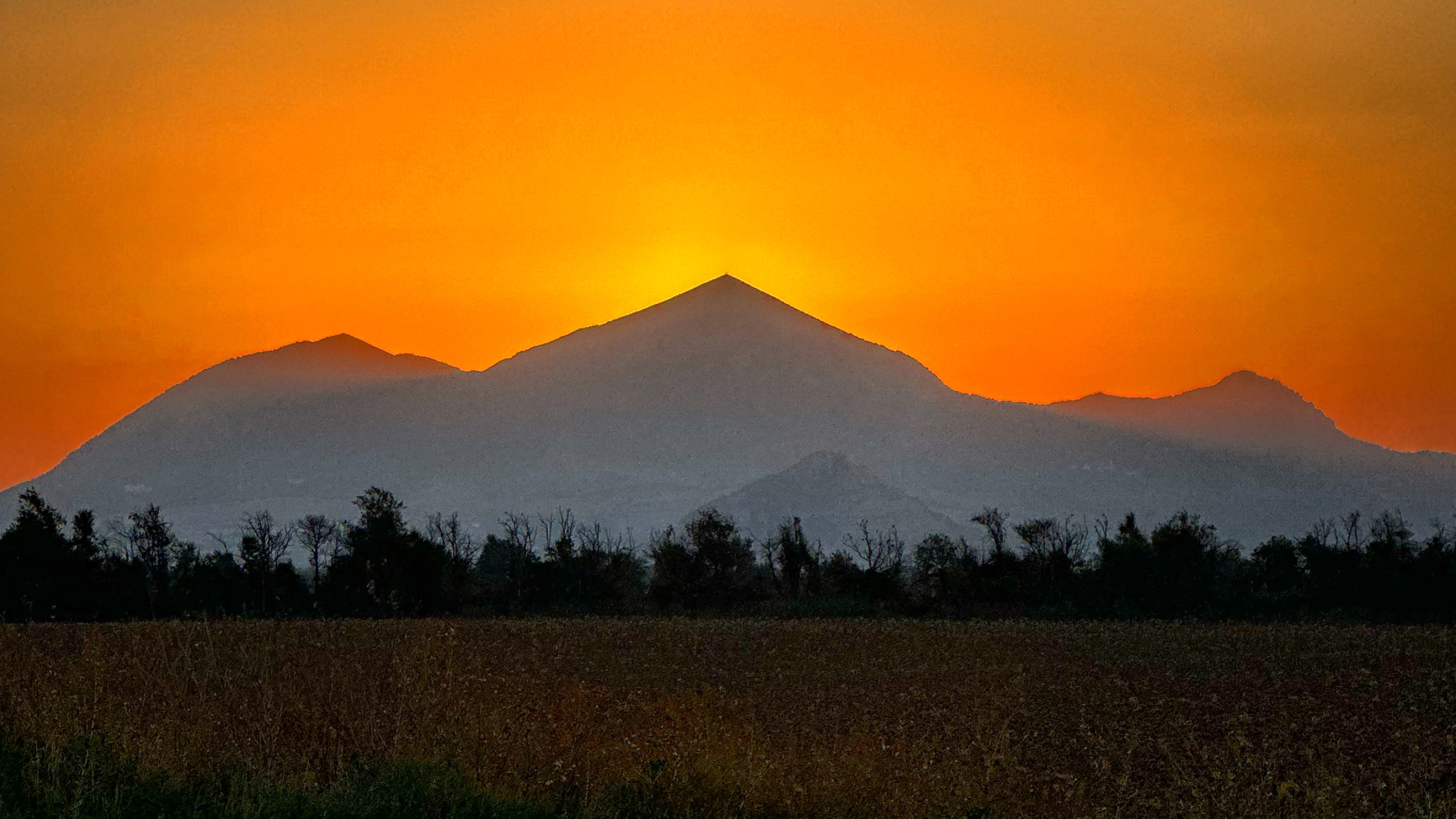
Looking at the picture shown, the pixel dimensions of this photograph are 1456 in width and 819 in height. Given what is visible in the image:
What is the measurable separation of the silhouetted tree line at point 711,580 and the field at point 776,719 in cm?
1546

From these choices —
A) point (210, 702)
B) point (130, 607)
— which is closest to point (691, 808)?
point (210, 702)

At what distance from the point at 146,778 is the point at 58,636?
57.5ft

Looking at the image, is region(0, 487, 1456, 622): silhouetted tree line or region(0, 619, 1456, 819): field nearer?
region(0, 619, 1456, 819): field

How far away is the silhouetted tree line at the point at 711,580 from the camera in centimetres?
5031

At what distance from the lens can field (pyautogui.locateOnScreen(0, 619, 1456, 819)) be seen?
13.3m

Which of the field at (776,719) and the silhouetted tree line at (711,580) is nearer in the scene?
the field at (776,719)

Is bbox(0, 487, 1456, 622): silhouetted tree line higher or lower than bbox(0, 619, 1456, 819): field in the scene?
higher

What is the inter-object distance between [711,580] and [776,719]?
34629 millimetres

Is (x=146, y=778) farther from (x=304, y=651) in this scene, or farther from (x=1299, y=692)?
(x=1299, y=692)

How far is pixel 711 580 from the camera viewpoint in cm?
5819

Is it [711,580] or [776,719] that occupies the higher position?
[711,580]

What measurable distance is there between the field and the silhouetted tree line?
50.7 feet

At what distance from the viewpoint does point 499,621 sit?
46031mm

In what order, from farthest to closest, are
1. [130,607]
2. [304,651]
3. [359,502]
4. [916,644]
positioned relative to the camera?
1. [359,502]
2. [130,607]
3. [916,644]
4. [304,651]
